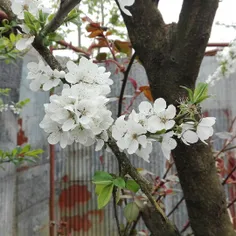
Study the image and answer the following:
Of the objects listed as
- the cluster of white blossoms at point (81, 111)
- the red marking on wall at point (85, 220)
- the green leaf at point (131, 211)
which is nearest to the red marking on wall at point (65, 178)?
the red marking on wall at point (85, 220)

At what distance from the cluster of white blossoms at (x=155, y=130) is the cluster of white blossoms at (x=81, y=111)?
2 centimetres

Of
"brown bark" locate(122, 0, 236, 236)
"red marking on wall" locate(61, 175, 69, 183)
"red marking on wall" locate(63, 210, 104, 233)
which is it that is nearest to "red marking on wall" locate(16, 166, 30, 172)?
"red marking on wall" locate(61, 175, 69, 183)

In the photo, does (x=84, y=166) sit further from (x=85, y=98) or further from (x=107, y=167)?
(x=85, y=98)

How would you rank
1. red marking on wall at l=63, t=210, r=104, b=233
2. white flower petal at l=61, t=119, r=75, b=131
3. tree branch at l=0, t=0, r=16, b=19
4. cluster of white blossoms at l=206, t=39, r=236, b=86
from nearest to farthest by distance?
white flower petal at l=61, t=119, r=75, b=131, tree branch at l=0, t=0, r=16, b=19, cluster of white blossoms at l=206, t=39, r=236, b=86, red marking on wall at l=63, t=210, r=104, b=233

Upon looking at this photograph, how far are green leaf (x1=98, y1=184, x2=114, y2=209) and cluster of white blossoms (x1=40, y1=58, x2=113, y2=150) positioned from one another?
56mm

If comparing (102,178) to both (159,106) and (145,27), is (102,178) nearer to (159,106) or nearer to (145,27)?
(159,106)

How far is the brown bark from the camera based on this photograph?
1.72 feet

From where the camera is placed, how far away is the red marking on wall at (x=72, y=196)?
1.29 m

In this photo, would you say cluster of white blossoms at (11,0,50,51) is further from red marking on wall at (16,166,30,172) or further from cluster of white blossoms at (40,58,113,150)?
red marking on wall at (16,166,30,172)

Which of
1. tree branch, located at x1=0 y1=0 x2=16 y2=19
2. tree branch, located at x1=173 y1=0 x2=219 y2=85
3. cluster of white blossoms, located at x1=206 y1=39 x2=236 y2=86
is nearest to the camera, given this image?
tree branch, located at x1=0 y1=0 x2=16 y2=19

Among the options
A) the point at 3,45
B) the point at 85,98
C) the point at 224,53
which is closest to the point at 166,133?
the point at 85,98

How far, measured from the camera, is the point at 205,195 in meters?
0.54

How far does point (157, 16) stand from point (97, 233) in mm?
991

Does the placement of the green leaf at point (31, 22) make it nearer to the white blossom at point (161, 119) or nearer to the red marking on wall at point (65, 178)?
the white blossom at point (161, 119)
